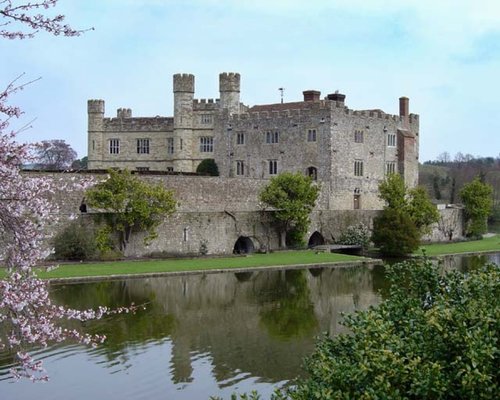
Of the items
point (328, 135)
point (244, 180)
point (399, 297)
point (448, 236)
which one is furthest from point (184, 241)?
point (399, 297)

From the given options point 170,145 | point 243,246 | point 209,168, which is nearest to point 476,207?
point 209,168

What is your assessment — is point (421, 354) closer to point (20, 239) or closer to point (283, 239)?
point (20, 239)

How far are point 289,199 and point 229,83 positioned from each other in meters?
12.8

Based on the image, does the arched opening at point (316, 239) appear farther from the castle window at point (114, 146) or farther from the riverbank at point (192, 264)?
the castle window at point (114, 146)

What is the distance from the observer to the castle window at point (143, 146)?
5316 centimetres

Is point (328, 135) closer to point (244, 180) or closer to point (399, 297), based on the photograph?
point (244, 180)

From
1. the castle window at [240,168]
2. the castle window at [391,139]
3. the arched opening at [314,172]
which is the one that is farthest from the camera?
the castle window at [391,139]

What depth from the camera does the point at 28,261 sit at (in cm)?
920

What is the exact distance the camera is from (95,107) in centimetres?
5331

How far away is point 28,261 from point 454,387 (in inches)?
200

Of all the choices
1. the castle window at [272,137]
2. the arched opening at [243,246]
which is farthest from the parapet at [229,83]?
the arched opening at [243,246]

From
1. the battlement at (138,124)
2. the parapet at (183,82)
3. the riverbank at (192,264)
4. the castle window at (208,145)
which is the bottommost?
the riverbank at (192,264)

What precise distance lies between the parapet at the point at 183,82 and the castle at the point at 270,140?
0.06m

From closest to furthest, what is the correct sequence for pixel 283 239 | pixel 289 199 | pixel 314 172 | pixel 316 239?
pixel 289 199 < pixel 283 239 < pixel 316 239 < pixel 314 172
